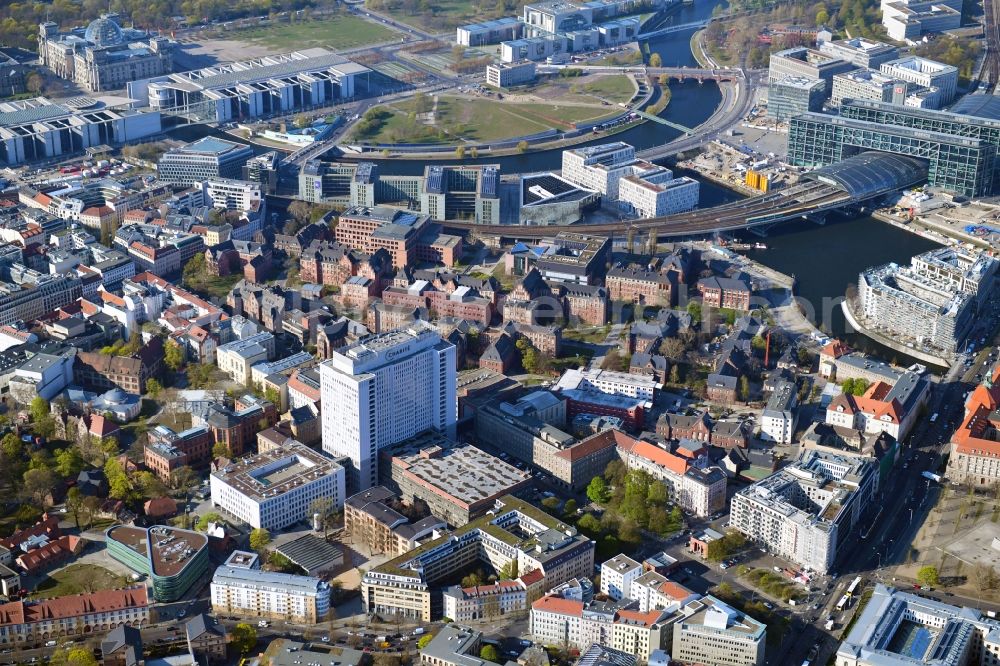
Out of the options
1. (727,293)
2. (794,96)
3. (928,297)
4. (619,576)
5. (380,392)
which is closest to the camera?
(619,576)

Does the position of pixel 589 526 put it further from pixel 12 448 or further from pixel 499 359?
pixel 12 448

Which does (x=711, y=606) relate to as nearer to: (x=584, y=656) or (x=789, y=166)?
(x=584, y=656)

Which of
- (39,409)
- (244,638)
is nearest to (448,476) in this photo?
(244,638)

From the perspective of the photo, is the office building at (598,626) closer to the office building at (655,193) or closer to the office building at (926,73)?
the office building at (655,193)

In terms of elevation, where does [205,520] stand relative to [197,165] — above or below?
below

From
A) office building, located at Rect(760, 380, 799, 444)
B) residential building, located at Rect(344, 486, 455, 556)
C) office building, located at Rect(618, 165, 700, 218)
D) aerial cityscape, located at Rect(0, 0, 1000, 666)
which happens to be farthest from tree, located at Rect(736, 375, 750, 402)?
office building, located at Rect(618, 165, 700, 218)

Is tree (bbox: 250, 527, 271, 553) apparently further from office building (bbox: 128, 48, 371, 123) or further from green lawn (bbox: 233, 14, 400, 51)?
green lawn (bbox: 233, 14, 400, 51)

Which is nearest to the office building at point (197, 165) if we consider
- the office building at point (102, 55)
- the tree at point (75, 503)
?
the office building at point (102, 55)
